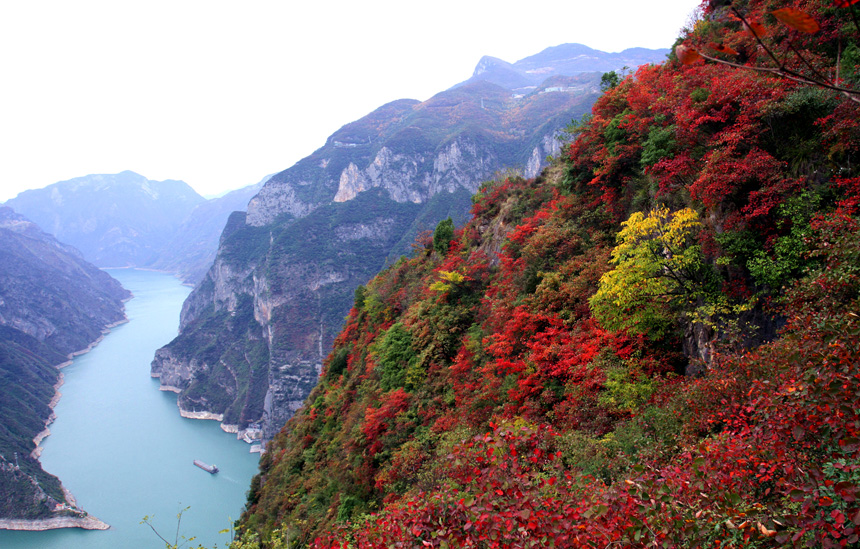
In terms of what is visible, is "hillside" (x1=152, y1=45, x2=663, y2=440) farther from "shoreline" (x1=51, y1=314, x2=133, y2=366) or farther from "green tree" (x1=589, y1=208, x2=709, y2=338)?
"green tree" (x1=589, y1=208, x2=709, y2=338)

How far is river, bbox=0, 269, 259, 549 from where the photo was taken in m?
49.7

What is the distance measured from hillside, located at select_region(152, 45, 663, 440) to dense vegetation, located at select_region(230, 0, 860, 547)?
7531 cm

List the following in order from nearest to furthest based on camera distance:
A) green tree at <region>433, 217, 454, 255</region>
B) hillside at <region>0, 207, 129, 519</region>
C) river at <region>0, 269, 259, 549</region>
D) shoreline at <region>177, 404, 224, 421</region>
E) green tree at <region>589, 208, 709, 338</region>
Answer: green tree at <region>589, 208, 709, 338</region> < green tree at <region>433, 217, 454, 255</region> < river at <region>0, 269, 259, 549</region> < hillside at <region>0, 207, 129, 519</region> < shoreline at <region>177, 404, 224, 421</region>

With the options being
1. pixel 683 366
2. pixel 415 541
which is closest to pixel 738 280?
pixel 683 366

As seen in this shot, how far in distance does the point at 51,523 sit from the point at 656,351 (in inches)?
2972

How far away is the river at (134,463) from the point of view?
49.7 metres

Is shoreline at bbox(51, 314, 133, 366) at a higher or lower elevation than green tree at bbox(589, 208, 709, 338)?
lower

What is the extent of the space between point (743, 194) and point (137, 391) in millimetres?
121869

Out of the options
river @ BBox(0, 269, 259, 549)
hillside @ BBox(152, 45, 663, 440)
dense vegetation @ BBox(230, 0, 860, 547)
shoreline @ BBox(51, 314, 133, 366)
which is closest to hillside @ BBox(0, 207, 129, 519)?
shoreline @ BBox(51, 314, 133, 366)

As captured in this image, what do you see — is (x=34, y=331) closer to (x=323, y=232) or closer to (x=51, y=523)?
(x=323, y=232)

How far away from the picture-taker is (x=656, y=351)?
31.2 feet

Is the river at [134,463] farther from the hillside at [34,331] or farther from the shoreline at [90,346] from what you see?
the shoreline at [90,346]

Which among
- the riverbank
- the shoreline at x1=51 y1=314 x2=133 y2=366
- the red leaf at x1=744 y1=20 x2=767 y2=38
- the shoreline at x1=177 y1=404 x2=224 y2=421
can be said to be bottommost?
the shoreline at x1=177 y1=404 x2=224 y2=421

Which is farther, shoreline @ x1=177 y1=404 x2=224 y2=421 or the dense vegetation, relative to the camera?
shoreline @ x1=177 y1=404 x2=224 y2=421
